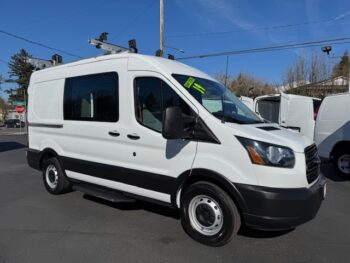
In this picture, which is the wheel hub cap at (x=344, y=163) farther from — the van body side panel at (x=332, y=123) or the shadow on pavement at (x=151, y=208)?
the shadow on pavement at (x=151, y=208)

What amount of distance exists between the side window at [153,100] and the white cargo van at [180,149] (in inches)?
0.5

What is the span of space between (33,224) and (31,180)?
12.3 ft

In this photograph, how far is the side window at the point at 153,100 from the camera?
15.9ft

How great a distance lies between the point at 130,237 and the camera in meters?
4.81

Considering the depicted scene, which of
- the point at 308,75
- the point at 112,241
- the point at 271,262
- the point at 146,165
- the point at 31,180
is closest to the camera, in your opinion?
the point at 271,262

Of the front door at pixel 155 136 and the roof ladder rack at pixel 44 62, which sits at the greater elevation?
the roof ladder rack at pixel 44 62

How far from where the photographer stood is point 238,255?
167 inches

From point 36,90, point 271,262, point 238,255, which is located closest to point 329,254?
point 271,262

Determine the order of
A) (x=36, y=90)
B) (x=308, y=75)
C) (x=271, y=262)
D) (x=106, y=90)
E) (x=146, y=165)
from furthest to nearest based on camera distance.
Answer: (x=308, y=75) < (x=36, y=90) < (x=106, y=90) < (x=146, y=165) < (x=271, y=262)

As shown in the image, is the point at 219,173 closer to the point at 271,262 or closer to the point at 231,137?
the point at 231,137

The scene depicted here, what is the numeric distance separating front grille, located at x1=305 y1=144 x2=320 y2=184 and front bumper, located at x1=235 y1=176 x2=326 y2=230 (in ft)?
0.70

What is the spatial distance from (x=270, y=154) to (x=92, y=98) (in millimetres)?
3143

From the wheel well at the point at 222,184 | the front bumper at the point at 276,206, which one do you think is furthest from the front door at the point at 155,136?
the front bumper at the point at 276,206

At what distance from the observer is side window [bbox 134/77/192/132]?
485 cm
